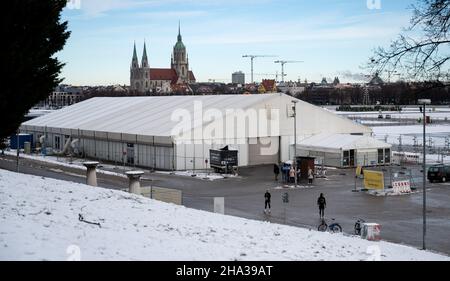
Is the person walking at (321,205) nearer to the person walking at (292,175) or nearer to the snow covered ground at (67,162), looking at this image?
the person walking at (292,175)

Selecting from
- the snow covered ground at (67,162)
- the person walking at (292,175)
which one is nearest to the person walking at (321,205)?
the person walking at (292,175)

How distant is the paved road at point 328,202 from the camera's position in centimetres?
2309

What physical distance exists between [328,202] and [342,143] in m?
17.0

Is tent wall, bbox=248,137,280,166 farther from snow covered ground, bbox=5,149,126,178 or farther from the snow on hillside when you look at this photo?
the snow on hillside

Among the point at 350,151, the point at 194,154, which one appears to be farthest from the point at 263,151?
the point at 350,151

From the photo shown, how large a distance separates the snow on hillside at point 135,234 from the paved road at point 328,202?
6446 millimetres

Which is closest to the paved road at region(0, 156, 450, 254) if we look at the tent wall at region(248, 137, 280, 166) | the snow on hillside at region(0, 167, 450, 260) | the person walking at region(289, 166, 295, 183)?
the person walking at region(289, 166, 295, 183)

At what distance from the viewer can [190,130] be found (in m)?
43.8

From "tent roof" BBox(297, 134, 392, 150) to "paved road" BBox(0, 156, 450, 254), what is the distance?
312 cm

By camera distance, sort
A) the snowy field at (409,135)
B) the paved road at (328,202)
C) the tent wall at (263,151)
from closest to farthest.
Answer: the paved road at (328,202) < the tent wall at (263,151) < the snowy field at (409,135)

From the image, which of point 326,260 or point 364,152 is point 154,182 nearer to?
point 364,152

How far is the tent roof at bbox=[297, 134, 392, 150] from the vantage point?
45.6 metres

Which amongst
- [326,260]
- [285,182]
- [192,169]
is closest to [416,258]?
[326,260]

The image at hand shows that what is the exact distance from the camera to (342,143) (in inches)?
1809
